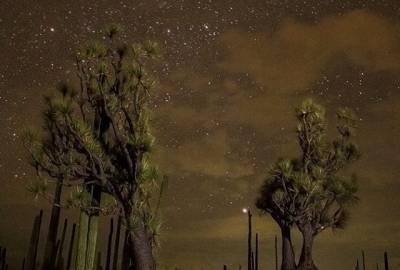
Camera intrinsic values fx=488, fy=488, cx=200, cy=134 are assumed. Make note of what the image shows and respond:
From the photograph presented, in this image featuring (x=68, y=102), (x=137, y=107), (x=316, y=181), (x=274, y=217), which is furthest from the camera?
(x=274, y=217)

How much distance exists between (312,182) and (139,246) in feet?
20.6

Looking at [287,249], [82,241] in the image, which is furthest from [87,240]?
[287,249]

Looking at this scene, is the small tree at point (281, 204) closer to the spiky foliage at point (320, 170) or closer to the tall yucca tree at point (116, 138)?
the spiky foliage at point (320, 170)

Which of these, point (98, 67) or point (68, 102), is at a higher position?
point (98, 67)

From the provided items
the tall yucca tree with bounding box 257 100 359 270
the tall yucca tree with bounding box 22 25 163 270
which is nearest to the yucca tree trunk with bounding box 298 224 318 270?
the tall yucca tree with bounding box 257 100 359 270

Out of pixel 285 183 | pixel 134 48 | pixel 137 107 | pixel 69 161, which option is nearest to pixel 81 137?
pixel 69 161

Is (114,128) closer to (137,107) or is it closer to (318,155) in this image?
(137,107)

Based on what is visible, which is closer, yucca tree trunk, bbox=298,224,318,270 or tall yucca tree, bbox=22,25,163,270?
tall yucca tree, bbox=22,25,163,270

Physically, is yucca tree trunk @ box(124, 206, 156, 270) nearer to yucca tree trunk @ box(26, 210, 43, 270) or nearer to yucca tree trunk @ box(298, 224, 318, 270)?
yucca tree trunk @ box(298, 224, 318, 270)

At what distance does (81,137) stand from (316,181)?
7353 mm

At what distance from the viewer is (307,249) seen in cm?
1441

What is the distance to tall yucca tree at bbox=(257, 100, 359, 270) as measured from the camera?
47.2 ft

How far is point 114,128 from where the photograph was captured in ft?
33.4

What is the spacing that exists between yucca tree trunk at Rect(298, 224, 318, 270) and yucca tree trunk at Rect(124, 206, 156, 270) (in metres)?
6.06
